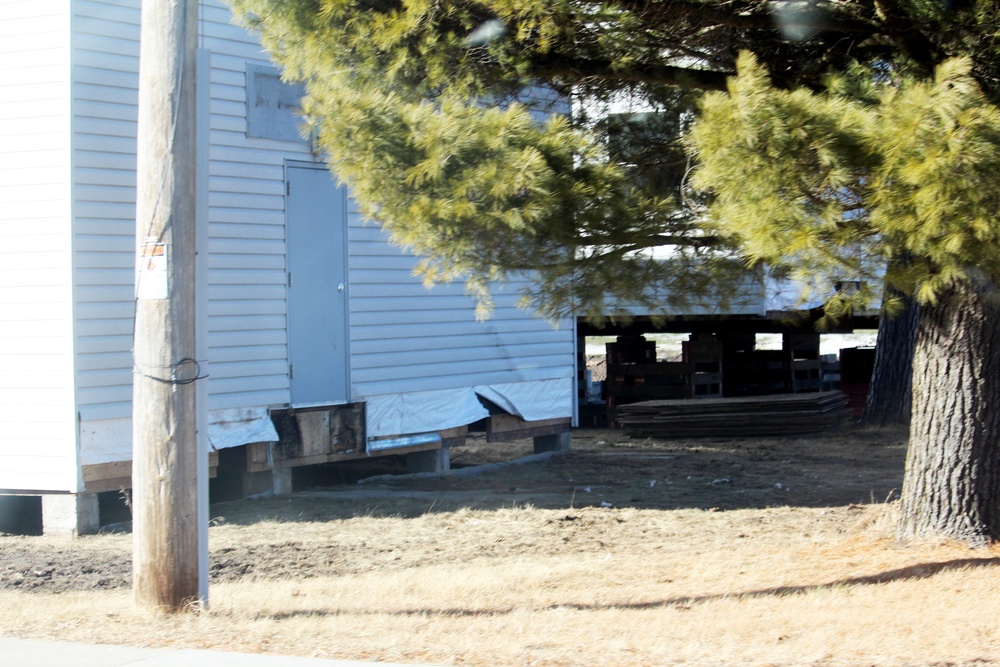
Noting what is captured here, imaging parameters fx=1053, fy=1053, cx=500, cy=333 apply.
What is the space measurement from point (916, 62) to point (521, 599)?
4491 mm

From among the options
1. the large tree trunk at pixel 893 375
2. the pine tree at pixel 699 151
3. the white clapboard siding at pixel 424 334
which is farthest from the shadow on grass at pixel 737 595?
the large tree trunk at pixel 893 375

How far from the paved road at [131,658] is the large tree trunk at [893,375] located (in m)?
13.6

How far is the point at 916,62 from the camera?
7.18 metres

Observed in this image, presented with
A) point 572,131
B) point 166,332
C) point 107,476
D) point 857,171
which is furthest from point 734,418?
point 166,332

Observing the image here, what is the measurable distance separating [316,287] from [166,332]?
209 inches

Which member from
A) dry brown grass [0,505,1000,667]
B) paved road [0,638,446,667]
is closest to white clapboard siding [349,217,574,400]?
dry brown grass [0,505,1000,667]

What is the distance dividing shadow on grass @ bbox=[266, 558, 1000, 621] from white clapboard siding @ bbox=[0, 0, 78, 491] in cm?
413

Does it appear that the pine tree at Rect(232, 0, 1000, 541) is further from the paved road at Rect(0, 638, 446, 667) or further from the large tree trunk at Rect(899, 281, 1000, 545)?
the paved road at Rect(0, 638, 446, 667)

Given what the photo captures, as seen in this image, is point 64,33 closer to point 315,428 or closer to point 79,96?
point 79,96

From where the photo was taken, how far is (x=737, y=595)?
271 inches

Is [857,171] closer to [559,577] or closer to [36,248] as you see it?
[559,577]

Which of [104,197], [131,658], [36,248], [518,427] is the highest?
[104,197]

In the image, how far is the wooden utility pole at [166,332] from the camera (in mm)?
6043

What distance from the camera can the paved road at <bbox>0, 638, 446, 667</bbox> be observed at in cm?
496
